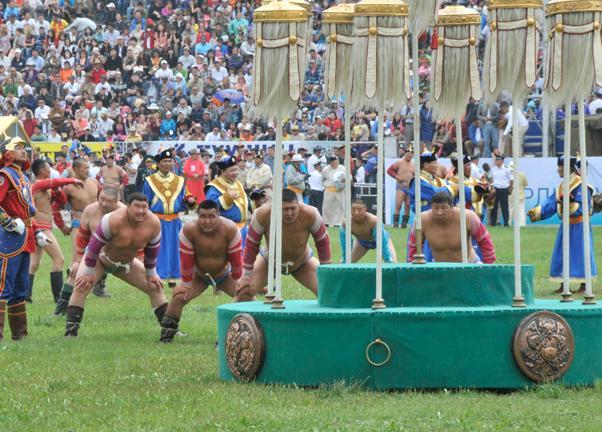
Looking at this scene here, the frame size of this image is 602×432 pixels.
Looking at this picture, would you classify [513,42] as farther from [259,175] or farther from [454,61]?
[259,175]

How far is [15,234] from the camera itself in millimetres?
13367

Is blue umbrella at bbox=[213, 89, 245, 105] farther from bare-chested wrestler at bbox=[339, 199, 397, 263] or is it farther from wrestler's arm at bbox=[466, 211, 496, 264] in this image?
wrestler's arm at bbox=[466, 211, 496, 264]

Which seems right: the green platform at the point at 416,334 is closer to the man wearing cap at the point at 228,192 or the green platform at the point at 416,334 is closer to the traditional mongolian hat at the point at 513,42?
the traditional mongolian hat at the point at 513,42

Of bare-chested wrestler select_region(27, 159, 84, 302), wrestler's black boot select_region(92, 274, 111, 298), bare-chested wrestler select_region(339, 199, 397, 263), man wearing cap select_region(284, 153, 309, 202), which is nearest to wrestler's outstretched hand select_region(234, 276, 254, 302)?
bare-chested wrestler select_region(339, 199, 397, 263)

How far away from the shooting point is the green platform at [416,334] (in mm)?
9742

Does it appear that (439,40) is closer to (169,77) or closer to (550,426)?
(550,426)

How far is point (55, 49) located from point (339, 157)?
41.9 ft

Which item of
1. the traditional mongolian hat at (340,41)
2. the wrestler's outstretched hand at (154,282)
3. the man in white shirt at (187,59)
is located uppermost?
the man in white shirt at (187,59)

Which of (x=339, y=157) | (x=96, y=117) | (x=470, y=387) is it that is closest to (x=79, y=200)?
(x=470, y=387)

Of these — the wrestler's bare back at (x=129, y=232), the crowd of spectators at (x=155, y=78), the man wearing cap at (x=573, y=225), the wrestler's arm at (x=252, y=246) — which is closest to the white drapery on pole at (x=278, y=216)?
the wrestler's arm at (x=252, y=246)

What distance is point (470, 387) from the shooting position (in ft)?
32.1

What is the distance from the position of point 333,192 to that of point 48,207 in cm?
1461

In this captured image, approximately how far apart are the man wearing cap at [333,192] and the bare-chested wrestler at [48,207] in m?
14.2

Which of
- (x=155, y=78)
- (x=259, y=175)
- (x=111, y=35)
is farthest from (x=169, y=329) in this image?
(x=111, y=35)
